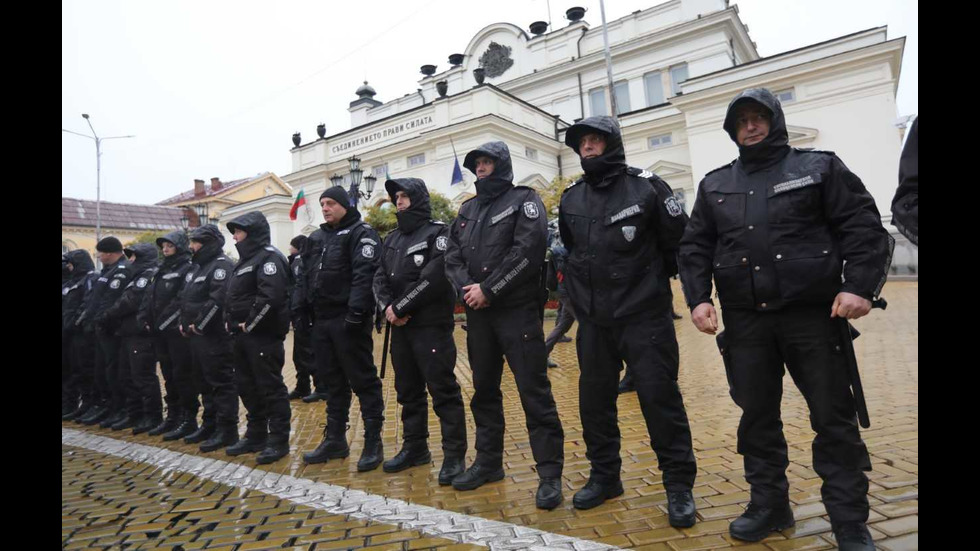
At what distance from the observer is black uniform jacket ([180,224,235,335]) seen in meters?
5.18

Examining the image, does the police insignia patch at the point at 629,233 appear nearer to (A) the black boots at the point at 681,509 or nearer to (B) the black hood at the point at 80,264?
(A) the black boots at the point at 681,509

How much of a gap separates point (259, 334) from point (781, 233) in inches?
166

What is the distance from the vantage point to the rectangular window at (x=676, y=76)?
91.2ft

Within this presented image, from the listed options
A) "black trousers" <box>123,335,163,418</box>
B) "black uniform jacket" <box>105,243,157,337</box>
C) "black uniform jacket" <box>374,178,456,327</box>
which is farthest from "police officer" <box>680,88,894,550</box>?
"black uniform jacket" <box>105,243,157,337</box>

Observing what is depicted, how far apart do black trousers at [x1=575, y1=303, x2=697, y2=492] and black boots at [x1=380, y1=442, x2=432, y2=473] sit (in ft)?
5.06

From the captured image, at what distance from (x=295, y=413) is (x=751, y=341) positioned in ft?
17.9

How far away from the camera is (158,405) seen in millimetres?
6215

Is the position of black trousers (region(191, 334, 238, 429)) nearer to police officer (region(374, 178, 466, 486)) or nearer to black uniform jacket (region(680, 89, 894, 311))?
police officer (region(374, 178, 466, 486))

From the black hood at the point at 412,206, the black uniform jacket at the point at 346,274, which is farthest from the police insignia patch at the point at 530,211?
the black uniform jacket at the point at 346,274

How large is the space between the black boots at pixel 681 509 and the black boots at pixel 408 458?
2.00m

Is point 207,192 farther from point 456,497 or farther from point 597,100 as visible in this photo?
point 456,497
